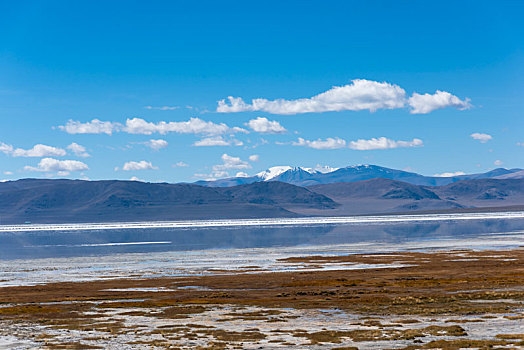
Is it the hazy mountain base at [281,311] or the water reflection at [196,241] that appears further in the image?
the water reflection at [196,241]

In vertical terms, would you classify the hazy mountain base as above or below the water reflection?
below

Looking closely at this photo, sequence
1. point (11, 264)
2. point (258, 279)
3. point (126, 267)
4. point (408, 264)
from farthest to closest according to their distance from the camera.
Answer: point (11, 264), point (126, 267), point (408, 264), point (258, 279)

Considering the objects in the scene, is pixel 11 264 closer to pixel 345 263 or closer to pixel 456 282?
pixel 345 263

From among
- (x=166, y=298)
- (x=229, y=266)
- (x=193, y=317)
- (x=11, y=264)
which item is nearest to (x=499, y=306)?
(x=193, y=317)

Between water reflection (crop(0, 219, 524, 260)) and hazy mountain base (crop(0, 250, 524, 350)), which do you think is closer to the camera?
hazy mountain base (crop(0, 250, 524, 350))

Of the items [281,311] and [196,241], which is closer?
[281,311]

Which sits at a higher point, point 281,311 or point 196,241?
point 196,241

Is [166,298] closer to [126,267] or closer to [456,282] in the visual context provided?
[456,282]

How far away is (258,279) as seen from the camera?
4825 centimetres

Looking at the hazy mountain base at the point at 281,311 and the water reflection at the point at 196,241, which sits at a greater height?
the water reflection at the point at 196,241

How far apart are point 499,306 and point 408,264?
2645 cm

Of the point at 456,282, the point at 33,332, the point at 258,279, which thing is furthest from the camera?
the point at 258,279

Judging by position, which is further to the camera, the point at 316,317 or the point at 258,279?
the point at 258,279

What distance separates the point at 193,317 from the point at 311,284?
1383 cm
